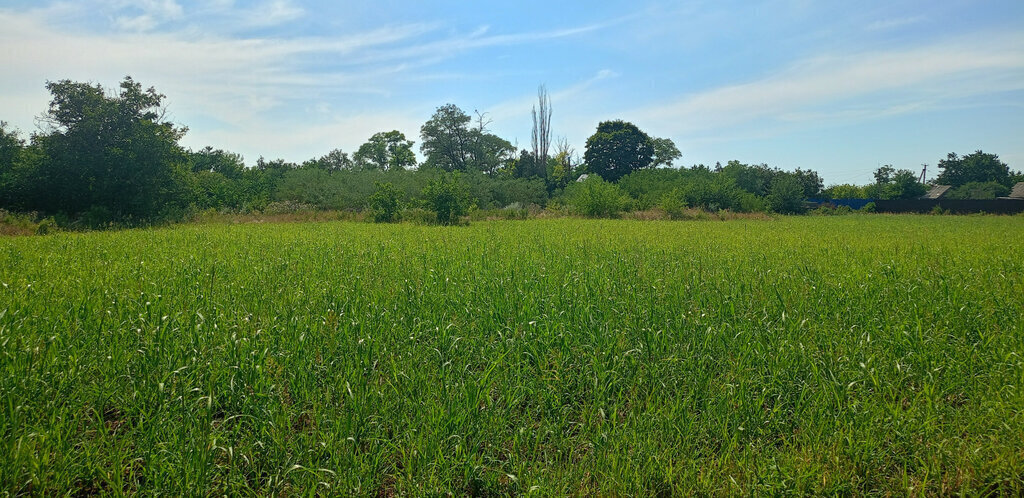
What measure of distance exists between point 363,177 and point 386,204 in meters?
10.9

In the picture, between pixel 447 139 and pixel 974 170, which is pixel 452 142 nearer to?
pixel 447 139

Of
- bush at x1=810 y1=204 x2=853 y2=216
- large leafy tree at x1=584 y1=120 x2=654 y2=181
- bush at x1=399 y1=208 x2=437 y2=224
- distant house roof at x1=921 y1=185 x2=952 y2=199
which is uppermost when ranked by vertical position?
large leafy tree at x1=584 y1=120 x2=654 y2=181

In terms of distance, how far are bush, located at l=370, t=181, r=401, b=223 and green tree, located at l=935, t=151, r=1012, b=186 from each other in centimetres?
7813

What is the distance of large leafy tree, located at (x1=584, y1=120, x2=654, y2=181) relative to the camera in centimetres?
4981

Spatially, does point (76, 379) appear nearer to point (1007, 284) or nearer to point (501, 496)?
point (501, 496)

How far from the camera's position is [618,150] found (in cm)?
5003

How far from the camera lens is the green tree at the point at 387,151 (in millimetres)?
56656

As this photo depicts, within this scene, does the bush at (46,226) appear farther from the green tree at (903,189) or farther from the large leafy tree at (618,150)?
the green tree at (903,189)

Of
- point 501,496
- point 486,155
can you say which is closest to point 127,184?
point 501,496

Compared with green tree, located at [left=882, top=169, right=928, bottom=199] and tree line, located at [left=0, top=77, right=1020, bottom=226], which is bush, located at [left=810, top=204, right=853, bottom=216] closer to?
tree line, located at [left=0, top=77, right=1020, bottom=226]

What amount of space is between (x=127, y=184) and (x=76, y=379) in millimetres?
19359

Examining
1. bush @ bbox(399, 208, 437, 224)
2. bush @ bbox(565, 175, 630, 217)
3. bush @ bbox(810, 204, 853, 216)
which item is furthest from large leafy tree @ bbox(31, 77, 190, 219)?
bush @ bbox(810, 204, 853, 216)

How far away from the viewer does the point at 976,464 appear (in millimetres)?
2617

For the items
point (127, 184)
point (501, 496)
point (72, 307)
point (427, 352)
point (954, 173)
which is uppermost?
point (954, 173)
